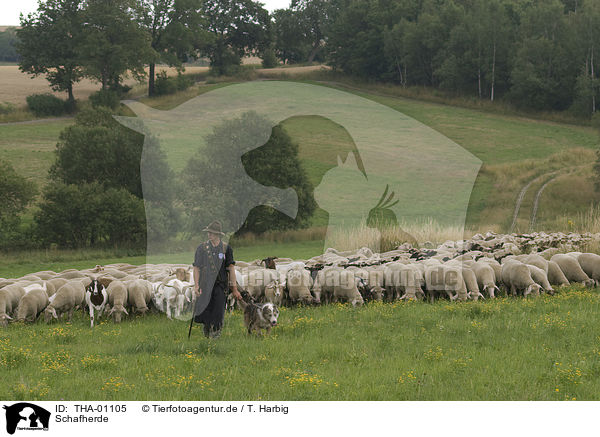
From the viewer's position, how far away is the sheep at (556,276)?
15773 mm

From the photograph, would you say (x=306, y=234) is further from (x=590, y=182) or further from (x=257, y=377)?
(x=257, y=377)

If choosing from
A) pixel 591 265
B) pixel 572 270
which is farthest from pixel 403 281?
pixel 591 265

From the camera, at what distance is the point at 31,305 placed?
13820 millimetres

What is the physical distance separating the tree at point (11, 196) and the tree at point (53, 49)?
43006 mm

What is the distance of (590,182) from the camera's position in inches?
1677

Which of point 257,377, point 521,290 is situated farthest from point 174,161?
point 257,377

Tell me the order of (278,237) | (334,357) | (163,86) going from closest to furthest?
(334,357), (278,237), (163,86)

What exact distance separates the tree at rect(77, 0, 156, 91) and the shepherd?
213 feet

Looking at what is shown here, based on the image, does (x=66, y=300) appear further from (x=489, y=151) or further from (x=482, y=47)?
(x=482, y=47)

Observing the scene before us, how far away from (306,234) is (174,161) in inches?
667

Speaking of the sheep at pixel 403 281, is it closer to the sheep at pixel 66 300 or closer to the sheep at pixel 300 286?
the sheep at pixel 300 286

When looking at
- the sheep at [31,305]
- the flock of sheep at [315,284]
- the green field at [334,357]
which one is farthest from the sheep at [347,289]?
the sheep at [31,305]

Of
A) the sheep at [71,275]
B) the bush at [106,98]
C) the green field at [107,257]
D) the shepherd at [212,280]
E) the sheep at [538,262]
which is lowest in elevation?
the green field at [107,257]

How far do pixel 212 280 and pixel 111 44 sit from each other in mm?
67373
